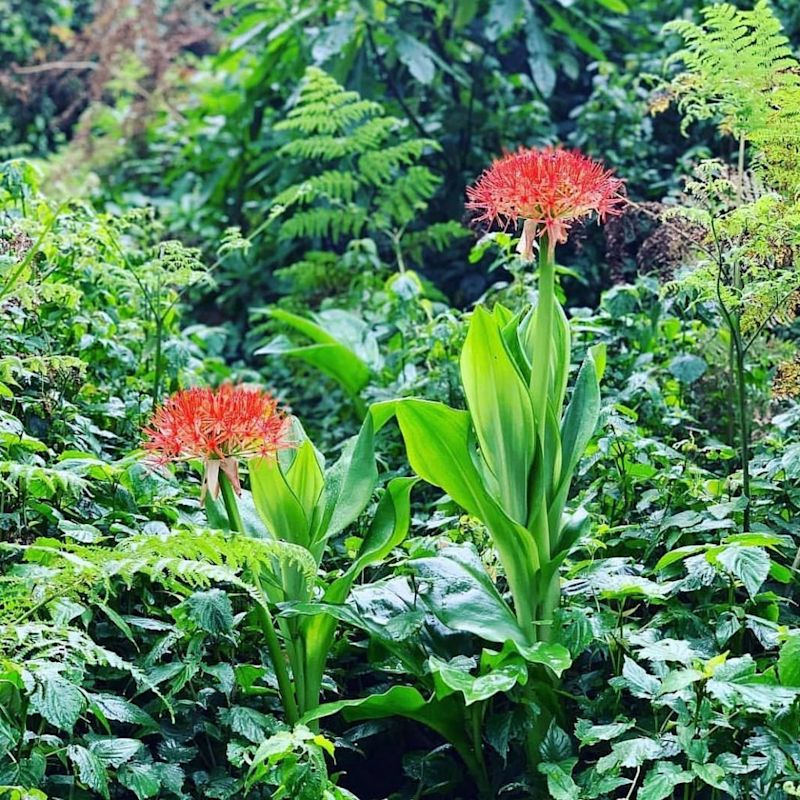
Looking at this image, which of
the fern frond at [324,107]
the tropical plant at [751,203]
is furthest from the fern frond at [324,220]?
the tropical plant at [751,203]

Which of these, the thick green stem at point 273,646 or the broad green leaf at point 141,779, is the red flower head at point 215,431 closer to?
the thick green stem at point 273,646

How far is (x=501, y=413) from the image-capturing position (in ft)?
6.00

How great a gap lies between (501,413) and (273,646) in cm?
56

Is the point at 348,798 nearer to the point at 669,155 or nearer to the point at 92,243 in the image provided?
the point at 92,243

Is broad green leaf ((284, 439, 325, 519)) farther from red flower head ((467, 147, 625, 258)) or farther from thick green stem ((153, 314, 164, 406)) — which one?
thick green stem ((153, 314, 164, 406))

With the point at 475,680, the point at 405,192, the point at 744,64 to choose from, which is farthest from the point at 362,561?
the point at 405,192

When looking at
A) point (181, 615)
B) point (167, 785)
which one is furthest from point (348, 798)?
point (181, 615)

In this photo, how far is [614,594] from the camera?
1.81 m

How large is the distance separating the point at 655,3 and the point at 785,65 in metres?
2.96

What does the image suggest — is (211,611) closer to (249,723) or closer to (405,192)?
(249,723)

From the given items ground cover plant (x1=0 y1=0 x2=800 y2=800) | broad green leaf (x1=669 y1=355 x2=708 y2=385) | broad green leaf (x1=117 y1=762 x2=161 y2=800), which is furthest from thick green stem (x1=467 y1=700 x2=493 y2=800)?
broad green leaf (x1=669 y1=355 x2=708 y2=385)

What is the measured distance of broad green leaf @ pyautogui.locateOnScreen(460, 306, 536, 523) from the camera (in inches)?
71.1

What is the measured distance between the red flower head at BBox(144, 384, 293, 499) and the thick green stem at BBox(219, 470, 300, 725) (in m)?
0.07

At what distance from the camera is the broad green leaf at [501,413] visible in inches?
71.1
